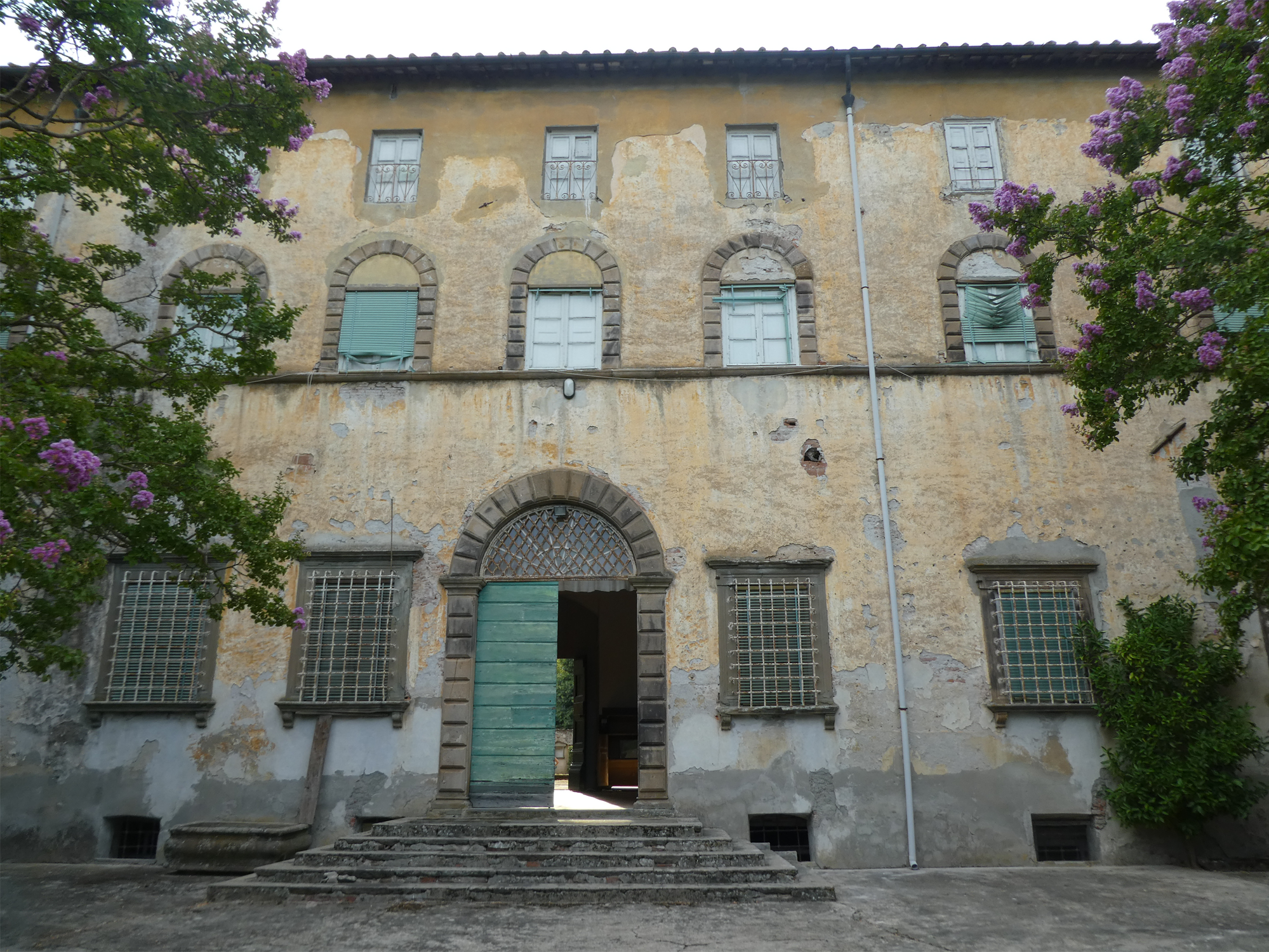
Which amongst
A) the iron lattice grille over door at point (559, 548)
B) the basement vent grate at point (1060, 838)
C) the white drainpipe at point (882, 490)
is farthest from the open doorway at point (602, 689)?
the basement vent grate at point (1060, 838)

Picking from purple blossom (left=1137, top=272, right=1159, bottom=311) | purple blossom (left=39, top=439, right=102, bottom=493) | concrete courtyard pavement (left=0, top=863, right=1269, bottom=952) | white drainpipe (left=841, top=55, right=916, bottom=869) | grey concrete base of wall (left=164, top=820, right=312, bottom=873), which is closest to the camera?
concrete courtyard pavement (left=0, top=863, right=1269, bottom=952)

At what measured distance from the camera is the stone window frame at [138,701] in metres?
10.3

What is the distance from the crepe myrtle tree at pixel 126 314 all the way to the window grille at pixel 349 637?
1974 mm

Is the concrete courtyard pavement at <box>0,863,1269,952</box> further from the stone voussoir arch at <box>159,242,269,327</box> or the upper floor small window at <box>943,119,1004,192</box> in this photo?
the upper floor small window at <box>943,119,1004,192</box>

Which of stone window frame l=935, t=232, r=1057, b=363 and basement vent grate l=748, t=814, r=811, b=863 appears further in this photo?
stone window frame l=935, t=232, r=1057, b=363

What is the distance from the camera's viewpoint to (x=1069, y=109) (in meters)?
12.5

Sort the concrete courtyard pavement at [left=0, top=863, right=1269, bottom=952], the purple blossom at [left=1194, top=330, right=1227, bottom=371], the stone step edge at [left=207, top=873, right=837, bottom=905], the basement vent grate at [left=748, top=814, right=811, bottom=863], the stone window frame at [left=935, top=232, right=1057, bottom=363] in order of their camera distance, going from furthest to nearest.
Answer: the stone window frame at [left=935, top=232, right=1057, bottom=363]
the basement vent grate at [left=748, top=814, right=811, bottom=863]
the stone step edge at [left=207, top=873, right=837, bottom=905]
the purple blossom at [left=1194, top=330, right=1227, bottom=371]
the concrete courtyard pavement at [left=0, top=863, right=1269, bottom=952]

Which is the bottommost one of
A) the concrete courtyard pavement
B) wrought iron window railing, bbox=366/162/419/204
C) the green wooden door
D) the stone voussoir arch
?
the concrete courtyard pavement

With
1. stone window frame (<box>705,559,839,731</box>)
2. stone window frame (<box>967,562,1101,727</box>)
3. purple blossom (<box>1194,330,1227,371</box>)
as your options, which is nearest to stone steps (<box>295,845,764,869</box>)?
stone window frame (<box>705,559,839,731</box>)

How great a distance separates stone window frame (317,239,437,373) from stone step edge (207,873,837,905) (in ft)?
19.8

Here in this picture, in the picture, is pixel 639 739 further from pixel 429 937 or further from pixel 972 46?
pixel 972 46

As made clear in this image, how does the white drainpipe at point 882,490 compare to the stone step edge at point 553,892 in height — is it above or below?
above

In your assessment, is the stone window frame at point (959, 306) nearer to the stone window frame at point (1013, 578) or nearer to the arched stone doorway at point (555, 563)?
the stone window frame at point (1013, 578)

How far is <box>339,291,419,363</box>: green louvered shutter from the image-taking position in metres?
11.7
